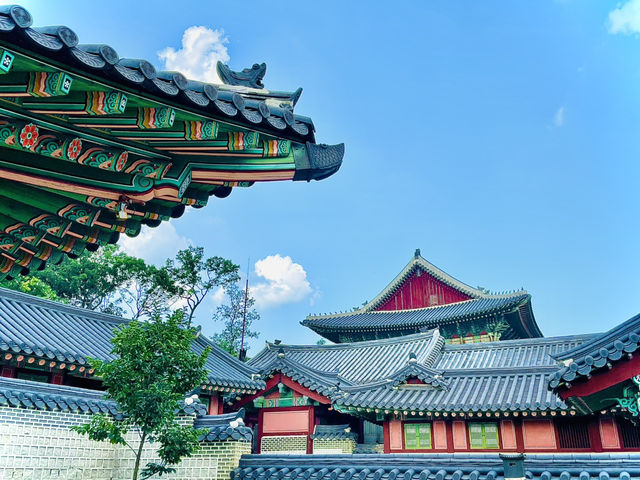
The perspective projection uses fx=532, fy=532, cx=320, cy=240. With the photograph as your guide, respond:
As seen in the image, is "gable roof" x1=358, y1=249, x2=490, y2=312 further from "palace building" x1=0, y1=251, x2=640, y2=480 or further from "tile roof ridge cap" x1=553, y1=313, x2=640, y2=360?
"tile roof ridge cap" x1=553, y1=313, x2=640, y2=360

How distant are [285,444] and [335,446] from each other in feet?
6.90

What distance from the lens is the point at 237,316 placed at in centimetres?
4612

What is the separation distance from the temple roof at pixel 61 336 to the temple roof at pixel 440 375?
2.00 m

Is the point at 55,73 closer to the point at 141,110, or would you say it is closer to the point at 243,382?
the point at 141,110

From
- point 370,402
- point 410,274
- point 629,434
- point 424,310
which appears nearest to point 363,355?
point 424,310

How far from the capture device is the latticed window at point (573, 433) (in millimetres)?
14758

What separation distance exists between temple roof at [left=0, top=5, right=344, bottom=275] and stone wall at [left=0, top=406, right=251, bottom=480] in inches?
182

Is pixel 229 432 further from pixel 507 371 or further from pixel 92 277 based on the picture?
pixel 92 277

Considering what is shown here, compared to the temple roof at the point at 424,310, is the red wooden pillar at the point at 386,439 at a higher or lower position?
lower

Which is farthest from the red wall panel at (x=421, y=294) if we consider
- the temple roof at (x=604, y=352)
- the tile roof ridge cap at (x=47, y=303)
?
the temple roof at (x=604, y=352)

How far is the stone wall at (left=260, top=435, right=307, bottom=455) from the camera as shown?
18547mm

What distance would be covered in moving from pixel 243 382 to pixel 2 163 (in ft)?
49.2

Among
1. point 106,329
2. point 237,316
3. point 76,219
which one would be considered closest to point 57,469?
point 76,219

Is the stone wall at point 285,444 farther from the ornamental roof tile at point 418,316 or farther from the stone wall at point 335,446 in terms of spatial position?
the ornamental roof tile at point 418,316
